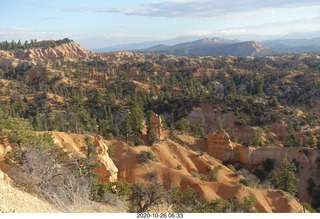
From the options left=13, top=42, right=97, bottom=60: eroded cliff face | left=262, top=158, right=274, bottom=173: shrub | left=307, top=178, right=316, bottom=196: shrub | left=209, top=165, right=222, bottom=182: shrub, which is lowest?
left=307, top=178, right=316, bottom=196: shrub

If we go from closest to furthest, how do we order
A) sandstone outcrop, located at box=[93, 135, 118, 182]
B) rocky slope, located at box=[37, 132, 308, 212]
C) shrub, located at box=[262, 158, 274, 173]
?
sandstone outcrop, located at box=[93, 135, 118, 182] < rocky slope, located at box=[37, 132, 308, 212] < shrub, located at box=[262, 158, 274, 173]

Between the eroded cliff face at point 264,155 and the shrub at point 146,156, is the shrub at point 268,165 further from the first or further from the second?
the shrub at point 146,156

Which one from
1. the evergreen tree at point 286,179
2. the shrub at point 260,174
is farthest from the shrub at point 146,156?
the shrub at point 260,174

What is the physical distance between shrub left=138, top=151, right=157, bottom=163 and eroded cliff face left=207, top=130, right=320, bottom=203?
1346 centimetres

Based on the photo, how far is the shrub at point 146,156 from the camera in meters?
26.7

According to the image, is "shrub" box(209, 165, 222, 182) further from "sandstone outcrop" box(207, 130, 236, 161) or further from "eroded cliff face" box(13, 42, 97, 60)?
"eroded cliff face" box(13, 42, 97, 60)

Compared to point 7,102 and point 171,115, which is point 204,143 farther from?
point 7,102

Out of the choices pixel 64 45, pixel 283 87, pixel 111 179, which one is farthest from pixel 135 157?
pixel 64 45

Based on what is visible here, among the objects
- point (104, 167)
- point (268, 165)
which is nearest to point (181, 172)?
point (104, 167)

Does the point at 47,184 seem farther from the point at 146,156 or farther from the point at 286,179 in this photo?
the point at 286,179

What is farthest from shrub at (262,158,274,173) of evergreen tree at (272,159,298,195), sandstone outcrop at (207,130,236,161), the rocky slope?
the rocky slope

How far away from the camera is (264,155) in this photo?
36.7m

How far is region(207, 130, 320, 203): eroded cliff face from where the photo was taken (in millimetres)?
34156

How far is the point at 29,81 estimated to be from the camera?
305ft
